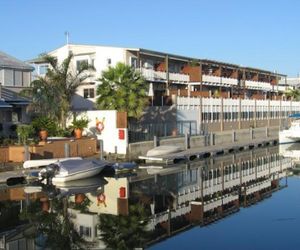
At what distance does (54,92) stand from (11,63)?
277 inches

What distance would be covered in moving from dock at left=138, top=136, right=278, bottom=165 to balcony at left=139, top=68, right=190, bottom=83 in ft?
37.9

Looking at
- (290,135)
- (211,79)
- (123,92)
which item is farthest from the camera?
(211,79)

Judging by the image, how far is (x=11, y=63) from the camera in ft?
165

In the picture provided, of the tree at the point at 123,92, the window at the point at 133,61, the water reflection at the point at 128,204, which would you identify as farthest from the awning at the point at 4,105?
the window at the point at 133,61

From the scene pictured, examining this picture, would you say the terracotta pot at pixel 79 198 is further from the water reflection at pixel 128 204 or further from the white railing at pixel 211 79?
the white railing at pixel 211 79

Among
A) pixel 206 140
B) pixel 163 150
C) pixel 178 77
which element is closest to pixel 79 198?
pixel 163 150

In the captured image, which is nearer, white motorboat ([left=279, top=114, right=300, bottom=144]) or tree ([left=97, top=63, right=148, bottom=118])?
tree ([left=97, top=63, right=148, bottom=118])

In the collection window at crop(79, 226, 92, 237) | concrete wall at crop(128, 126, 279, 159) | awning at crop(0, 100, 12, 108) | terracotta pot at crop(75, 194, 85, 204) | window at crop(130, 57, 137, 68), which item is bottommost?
window at crop(79, 226, 92, 237)

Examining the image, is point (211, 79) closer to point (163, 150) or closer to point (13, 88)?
point (163, 150)

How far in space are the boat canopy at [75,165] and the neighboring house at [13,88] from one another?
11556 mm

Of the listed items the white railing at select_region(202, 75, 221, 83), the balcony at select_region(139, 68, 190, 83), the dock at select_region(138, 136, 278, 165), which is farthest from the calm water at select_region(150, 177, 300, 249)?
the white railing at select_region(202, 75, 221, 83)

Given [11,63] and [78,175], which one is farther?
[11,63]

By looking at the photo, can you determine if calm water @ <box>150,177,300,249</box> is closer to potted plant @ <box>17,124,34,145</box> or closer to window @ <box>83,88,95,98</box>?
potted plant @ <box>17,124,34,145</box>

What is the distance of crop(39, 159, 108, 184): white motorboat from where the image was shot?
115 ft
